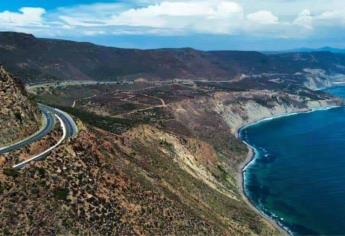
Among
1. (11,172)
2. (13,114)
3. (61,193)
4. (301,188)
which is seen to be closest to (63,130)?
(13,114)

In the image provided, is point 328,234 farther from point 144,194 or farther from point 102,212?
point 102,212

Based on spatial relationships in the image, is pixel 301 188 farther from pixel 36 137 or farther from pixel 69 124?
pixel 36 137

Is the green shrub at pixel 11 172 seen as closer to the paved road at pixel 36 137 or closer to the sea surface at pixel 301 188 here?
the paved road at pixel 36 137

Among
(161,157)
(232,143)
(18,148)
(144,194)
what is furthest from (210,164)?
(18,148)

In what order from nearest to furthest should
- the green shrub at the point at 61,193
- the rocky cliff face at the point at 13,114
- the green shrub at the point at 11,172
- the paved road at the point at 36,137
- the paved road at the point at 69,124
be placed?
1. the green shrub at the point at 11,172
2. the green shrub at the point at 61,193
3. the paved road at the point at 36,137
4. the rocky cliff face at the point at 13,114
5. the paved road at the point at 69,124

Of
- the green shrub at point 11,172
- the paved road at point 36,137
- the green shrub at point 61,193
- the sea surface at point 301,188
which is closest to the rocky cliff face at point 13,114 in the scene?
the paved road at point 36,137

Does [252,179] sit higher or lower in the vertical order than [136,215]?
lower

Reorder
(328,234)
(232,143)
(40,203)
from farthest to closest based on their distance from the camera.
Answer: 1. (232,143)
2. (328,234)
3. (40,203)
